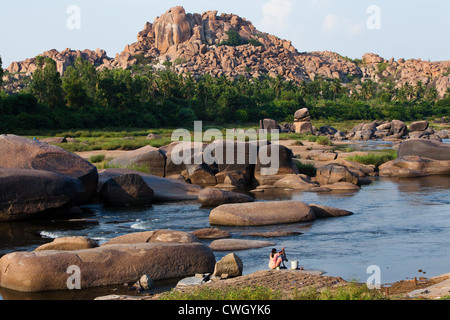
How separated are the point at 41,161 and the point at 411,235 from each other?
12.9 meters

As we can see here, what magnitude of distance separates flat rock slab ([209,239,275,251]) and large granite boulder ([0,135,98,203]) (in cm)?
791

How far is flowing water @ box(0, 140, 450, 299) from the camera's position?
40.1ft

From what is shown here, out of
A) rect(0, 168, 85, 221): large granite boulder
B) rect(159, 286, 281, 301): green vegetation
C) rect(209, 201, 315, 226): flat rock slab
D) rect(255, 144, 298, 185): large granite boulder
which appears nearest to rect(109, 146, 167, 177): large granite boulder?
rect(255, 144, 298, 185): large granite boulder

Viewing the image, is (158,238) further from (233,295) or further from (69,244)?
(233,295)

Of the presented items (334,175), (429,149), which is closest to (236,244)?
(334,175)

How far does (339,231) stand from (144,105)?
68.9 metres

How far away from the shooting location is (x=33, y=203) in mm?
17500

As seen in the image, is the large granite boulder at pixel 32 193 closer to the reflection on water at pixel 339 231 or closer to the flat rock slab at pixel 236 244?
the reflection on water at pixel 339 231

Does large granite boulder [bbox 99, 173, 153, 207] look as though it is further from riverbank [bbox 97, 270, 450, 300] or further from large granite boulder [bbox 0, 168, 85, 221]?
riverbank [bbox 97, 270, 450, 300]

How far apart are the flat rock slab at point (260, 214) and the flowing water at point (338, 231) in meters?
0.34

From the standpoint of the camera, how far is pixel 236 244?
45.9 feet
